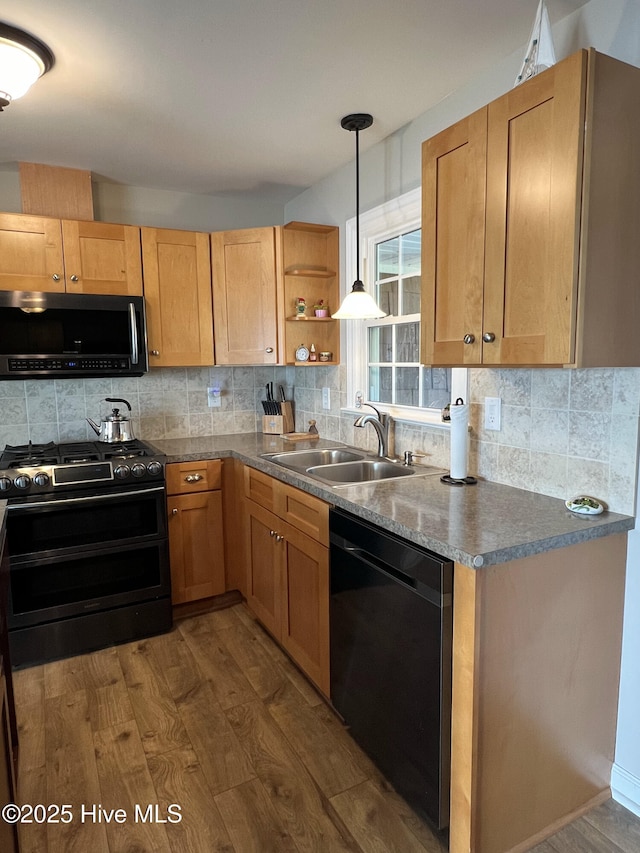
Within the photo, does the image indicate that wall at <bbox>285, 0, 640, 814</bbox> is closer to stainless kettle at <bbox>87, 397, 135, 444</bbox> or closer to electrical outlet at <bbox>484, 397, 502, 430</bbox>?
electrical outlet at <bbox>484, 397, 502, 430</bbox>

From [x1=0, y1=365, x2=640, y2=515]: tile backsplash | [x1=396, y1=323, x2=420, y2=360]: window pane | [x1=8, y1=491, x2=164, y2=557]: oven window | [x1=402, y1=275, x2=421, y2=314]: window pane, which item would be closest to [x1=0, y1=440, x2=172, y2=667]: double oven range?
[x1=8, y1=491, x2=164, y2=557]: oven window

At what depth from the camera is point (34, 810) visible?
1663mm

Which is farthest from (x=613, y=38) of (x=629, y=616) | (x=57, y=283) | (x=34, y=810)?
(x=34, y=810)

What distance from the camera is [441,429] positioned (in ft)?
7.55

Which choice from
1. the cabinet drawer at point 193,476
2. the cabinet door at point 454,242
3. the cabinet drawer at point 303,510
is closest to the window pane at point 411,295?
the cabinet door at point 454,242

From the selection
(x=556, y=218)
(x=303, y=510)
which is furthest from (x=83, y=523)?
(x=556, y=218)

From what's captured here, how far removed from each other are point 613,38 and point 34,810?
293 cm

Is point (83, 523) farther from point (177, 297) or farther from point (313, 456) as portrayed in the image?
point (177, 297)

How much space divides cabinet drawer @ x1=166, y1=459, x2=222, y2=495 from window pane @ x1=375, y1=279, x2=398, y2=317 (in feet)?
4.01

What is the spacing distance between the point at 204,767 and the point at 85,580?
1.14 meters

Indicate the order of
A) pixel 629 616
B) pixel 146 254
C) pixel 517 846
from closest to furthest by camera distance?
pixel 517 846 → pixel 629 616 → pixel 146 254

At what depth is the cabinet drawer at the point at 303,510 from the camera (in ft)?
6.51

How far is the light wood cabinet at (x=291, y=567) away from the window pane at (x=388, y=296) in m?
1.05

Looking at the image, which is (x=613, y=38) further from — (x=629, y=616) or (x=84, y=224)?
(x=84, y=224)
